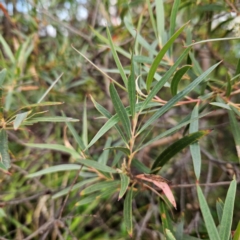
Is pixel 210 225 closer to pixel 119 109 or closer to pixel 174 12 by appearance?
pixel 119 109

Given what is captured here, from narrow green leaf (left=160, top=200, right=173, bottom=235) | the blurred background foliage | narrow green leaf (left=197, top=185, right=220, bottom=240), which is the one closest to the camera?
narrow green leaf (left=197, top=185, right=220, bottom=240)

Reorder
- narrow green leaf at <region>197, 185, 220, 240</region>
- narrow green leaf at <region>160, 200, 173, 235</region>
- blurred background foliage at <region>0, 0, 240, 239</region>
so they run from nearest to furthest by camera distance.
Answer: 1. narrow green leaf at <region>197, 185, 220, 240</region>
2. narrow green leaf at <region>160, 200, 173, 235</region>
3. blurred background foliage at <region>0, 0, 240, 239</region>

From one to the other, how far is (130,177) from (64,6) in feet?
3.42

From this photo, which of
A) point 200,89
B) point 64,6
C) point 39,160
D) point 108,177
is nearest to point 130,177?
point 108,177

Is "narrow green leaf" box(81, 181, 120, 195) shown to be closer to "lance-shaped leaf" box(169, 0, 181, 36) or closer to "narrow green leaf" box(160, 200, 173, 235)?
"narrow green leaf" box(160, 200, 173, 235)

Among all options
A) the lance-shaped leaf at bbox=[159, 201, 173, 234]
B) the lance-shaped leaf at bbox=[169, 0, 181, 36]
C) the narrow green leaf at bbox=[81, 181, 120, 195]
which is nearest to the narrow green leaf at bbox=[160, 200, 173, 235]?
the lance-shaped leaf at bbox=[159, 201, 173, 234]

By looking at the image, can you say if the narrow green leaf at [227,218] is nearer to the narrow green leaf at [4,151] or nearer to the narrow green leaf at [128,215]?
the narrow green leaf at [128,215]

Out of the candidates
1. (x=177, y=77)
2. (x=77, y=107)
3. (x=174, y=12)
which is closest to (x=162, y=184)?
(x=177, y=77)

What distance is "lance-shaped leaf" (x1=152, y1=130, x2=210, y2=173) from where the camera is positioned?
557 mm

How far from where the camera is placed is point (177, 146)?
59cm

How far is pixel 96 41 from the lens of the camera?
1213 millimetres

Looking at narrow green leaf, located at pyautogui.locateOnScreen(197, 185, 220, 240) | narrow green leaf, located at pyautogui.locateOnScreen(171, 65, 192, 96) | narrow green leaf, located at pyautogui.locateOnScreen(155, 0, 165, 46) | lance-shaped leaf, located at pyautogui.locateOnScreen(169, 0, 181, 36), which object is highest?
narrow green leaf, located at pyautogui.locateOnScreen(155, 0, 165, 46)

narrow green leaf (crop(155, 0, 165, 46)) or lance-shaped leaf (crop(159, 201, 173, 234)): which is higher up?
narrow green leaf (crop(155, 0, 165, 46))

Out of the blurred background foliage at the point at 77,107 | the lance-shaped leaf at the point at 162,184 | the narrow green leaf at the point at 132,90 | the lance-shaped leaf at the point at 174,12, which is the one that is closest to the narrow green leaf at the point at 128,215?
the lance-shaped leaf at the point at 162,184
